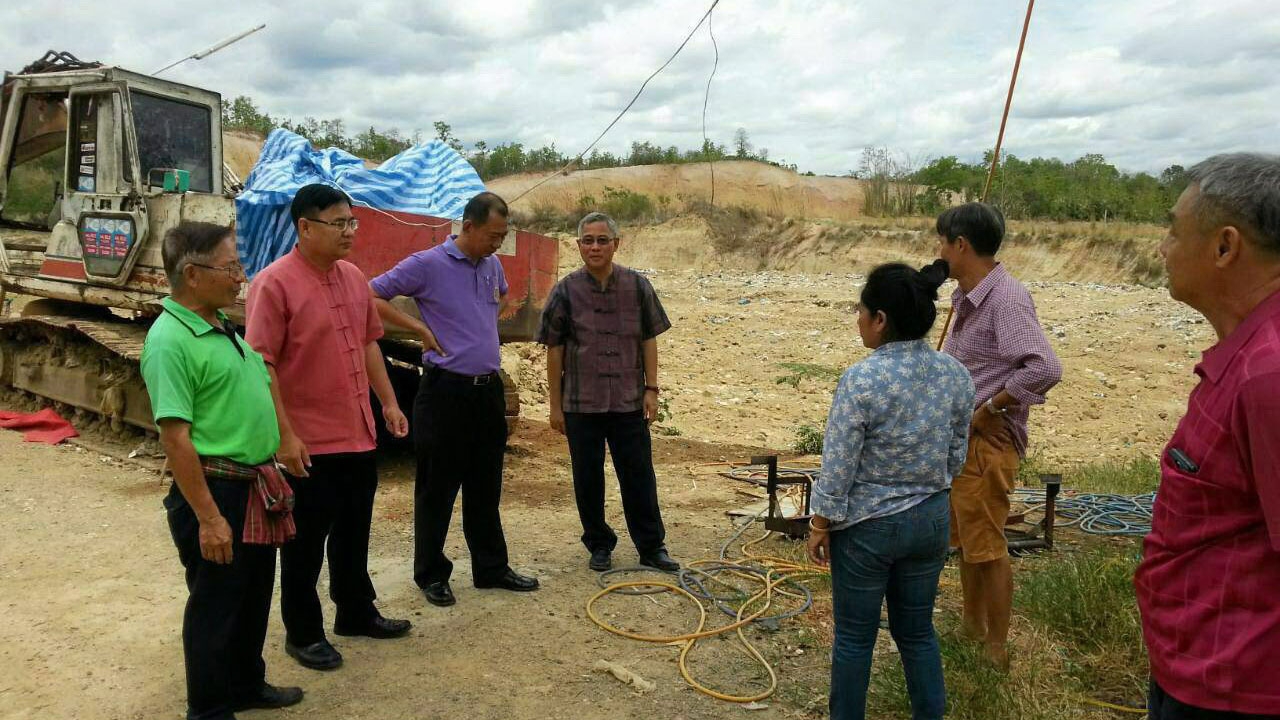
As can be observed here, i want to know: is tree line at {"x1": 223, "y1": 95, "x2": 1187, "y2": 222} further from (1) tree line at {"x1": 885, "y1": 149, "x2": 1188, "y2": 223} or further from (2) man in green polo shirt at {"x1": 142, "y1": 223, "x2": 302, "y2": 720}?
(2) man in green polo shirt at {"x1": 142, "y1": 223, "x2": 302, "y2": 720}

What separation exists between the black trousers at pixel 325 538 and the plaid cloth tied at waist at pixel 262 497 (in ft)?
1.02

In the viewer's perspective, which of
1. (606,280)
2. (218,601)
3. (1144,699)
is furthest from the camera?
(606,280)

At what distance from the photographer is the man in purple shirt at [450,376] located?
4324 millimetres

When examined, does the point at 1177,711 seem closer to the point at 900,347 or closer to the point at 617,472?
the point at 900,347

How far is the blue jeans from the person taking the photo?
2.77 m

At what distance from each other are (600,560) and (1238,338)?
3636 millimetres

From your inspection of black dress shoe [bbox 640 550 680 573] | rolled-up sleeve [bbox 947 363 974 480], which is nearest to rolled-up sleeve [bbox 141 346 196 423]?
rolled-up sleeve [bbox 947 363 974 480]

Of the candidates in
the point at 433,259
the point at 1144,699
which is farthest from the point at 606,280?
the point at 1144,699

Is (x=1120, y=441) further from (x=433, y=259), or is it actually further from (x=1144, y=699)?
(x=433, y=259)

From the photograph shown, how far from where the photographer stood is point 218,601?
295cm

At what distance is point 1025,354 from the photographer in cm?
328

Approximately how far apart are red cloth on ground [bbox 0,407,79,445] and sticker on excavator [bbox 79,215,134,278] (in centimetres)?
142

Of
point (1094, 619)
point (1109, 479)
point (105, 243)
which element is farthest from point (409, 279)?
point (1109, 479)

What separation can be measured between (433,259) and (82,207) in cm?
465
